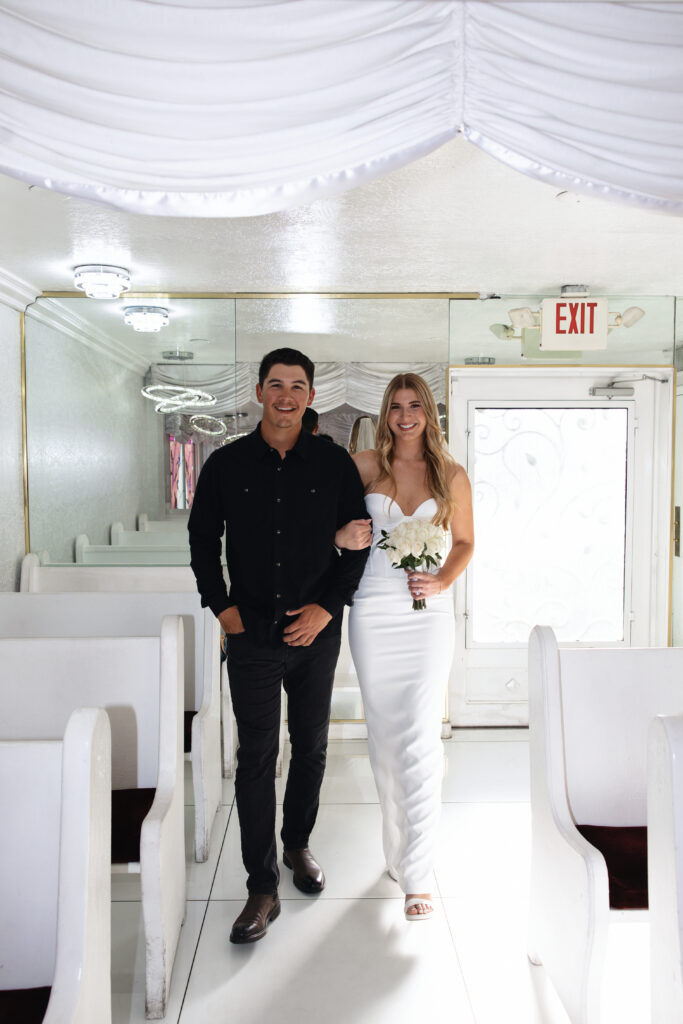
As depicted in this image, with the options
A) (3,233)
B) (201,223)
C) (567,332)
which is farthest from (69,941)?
(567,332)

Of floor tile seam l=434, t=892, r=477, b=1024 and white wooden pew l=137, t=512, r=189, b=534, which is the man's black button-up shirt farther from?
white wooden pew l=137, t=512, r=189, b=534

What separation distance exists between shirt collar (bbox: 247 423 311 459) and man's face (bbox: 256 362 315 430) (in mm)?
59

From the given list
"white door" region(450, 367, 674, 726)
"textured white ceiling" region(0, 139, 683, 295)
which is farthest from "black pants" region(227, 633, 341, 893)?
"white door" region(450, 367, 674, 726)

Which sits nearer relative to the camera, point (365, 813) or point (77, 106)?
point (77, 106)

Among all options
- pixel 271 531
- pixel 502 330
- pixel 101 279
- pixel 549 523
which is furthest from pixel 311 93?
pixel 549 523

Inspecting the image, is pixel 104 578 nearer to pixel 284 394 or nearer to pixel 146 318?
pixel 146 318

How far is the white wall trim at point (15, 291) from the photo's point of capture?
369 centimetres

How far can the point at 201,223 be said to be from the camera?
109 inches

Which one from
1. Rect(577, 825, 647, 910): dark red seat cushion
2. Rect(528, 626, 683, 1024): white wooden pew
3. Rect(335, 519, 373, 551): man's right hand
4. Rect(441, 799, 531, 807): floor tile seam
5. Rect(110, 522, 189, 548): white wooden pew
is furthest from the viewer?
Rect(110, 522, 189, 548): white wooden pew

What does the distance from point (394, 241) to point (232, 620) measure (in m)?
1.78

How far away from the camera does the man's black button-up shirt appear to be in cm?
224

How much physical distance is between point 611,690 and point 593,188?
1327 millimetres

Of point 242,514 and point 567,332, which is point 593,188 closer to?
point 242,514

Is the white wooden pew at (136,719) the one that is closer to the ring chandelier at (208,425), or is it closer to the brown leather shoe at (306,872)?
the brown leather shoe at (306,872)
